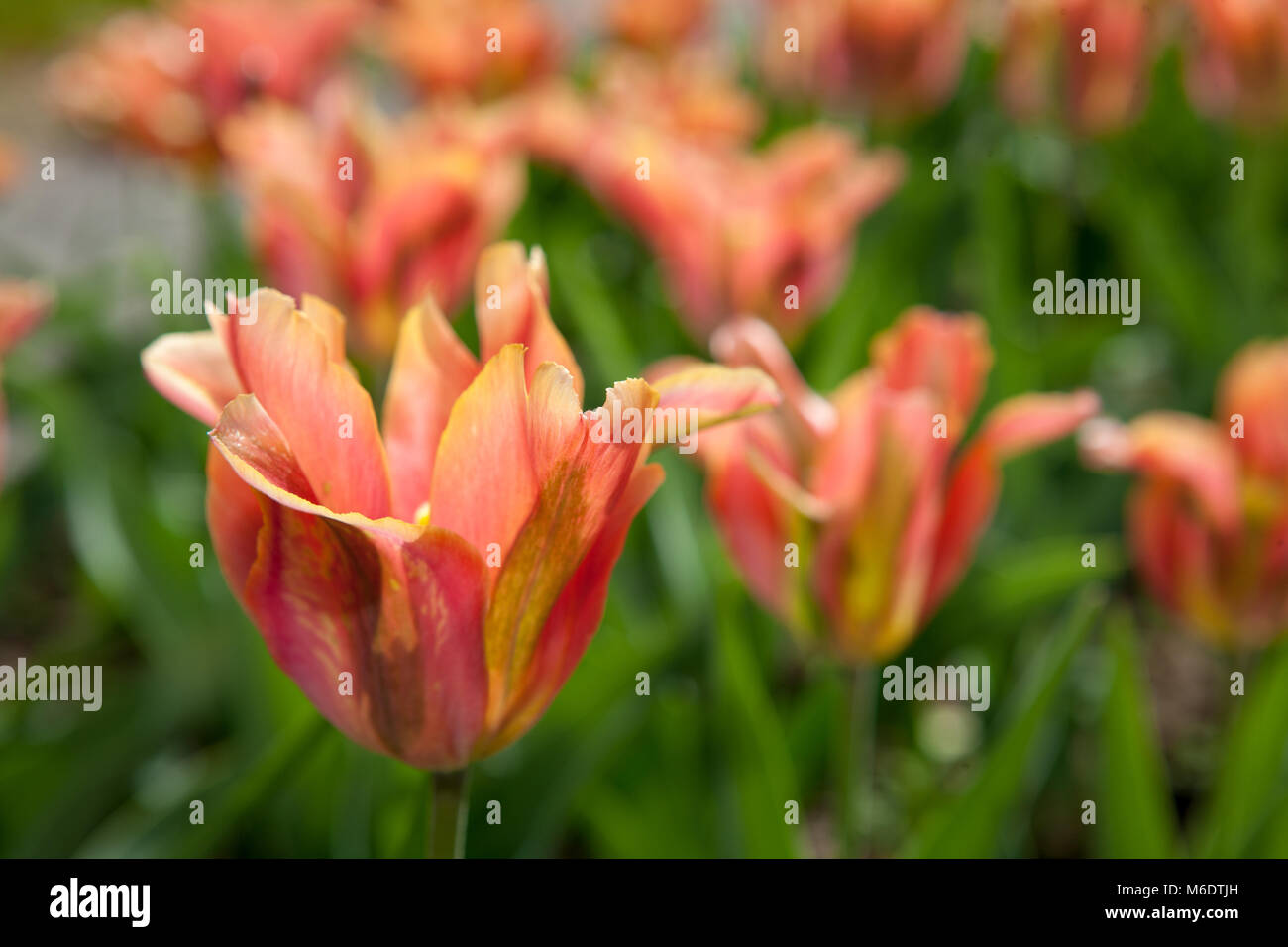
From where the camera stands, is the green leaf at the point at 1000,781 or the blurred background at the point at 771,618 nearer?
the green leaf at the point at 1000,781

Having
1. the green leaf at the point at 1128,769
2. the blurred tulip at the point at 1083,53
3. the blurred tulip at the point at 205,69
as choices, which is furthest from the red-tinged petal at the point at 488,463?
the blurred tulip at the point at 1083,53

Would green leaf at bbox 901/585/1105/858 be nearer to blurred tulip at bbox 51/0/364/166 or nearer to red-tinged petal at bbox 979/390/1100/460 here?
red-tinged petal at bbox 979/390/1100/460

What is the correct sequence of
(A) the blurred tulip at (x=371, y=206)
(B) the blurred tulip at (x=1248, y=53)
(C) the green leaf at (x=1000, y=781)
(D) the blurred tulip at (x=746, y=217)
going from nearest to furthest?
1. (C) the green leaf at (x=1000, y=781)
2. (A) the blurred tulip at (x=371, y=206)
3. (D) the blurred tulip at (x=746, y=217)
4. (B) the blurred tulip at (x=1248, y=53)

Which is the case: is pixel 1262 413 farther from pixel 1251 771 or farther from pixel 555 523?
pixel 555 523

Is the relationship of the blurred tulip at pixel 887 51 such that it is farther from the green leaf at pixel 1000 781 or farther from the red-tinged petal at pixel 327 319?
the red-tinged petal at pixel 327 319

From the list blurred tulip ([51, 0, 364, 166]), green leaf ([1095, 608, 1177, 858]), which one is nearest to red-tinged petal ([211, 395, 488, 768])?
green leaf ([1095, 608, 1177, 858])

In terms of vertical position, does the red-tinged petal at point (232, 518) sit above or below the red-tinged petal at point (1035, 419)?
below

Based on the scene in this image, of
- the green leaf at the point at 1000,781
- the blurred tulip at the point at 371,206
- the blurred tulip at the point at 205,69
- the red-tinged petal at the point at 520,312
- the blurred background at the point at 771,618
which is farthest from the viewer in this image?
the blurred tulip at the point at 205,69
